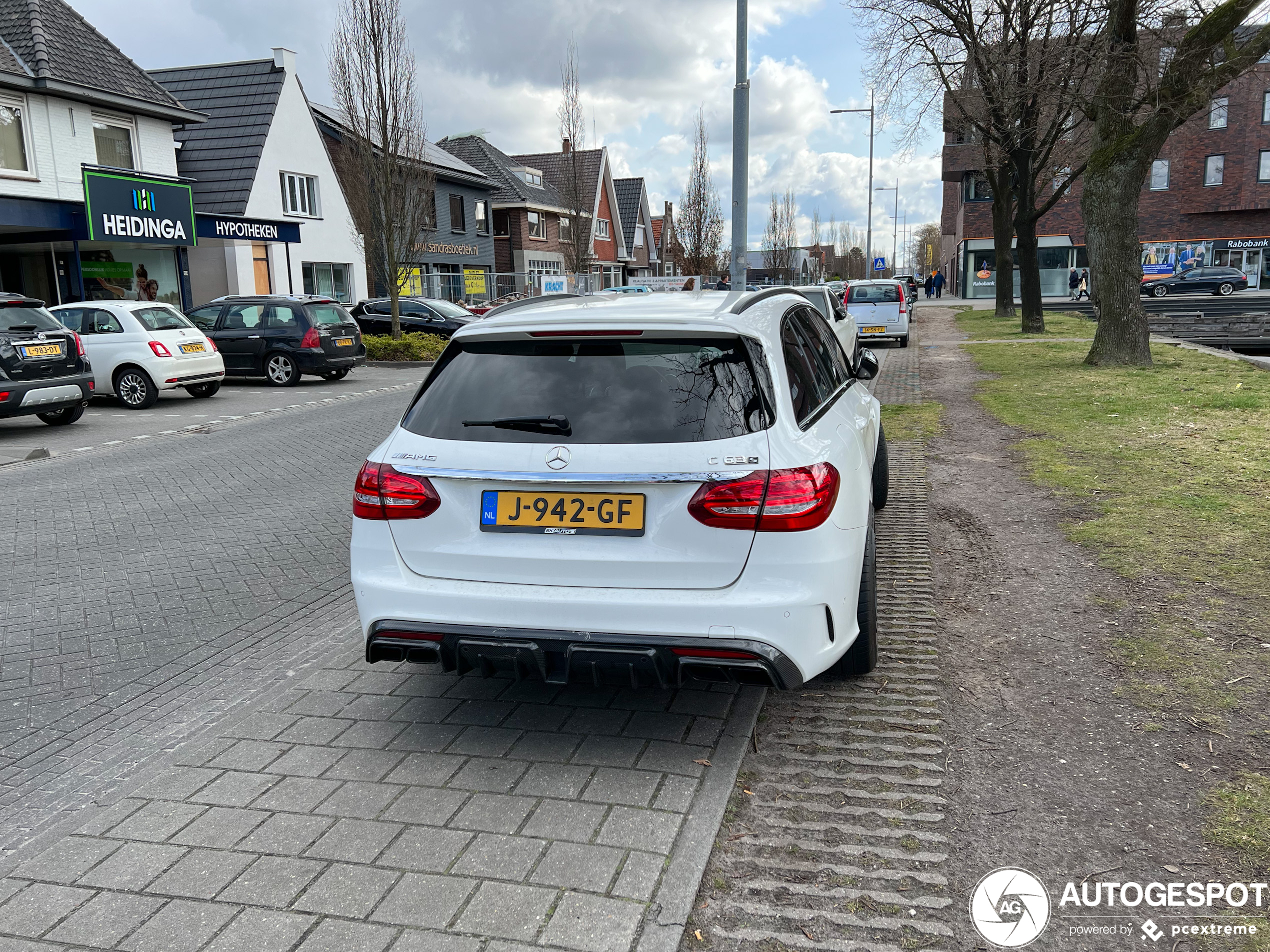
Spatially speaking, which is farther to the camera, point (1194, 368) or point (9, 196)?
point (9, 196)

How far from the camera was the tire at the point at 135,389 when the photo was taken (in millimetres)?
15586

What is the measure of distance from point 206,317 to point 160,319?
12.0ft

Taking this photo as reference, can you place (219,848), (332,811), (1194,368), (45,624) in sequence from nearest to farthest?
(219,848)
(332,811)
(45,624)
(1194,368)

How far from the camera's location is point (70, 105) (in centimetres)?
2180

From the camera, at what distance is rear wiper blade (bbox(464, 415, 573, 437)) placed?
3.38 m

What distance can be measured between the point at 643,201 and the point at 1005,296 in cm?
3898

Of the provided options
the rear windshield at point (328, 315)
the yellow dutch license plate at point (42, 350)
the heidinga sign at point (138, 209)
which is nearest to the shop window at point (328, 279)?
the heidinga sign at point (138, 209)

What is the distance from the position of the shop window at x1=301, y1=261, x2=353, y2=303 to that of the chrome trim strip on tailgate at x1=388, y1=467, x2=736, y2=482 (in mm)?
29422

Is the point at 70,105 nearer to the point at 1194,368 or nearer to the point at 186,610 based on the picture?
the point at 186,610

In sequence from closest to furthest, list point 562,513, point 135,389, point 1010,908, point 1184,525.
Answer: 1. point 1010,908
2. point 562,513
3. point 1184,525
4. point 135,389

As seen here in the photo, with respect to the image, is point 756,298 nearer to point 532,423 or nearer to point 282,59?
point 532,423

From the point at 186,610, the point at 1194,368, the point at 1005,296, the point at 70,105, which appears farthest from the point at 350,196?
the point at 186,610

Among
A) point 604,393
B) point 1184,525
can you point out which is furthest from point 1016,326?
point 604,393

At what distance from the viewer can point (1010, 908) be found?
2662mm
